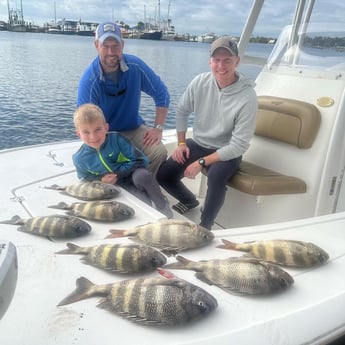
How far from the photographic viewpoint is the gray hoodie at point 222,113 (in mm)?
2799

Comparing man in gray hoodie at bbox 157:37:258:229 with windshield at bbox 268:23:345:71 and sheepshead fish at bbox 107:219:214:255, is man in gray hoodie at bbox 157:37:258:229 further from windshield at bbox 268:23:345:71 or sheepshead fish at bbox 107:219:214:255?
sheepshead fish at bbox 107:219:214:255

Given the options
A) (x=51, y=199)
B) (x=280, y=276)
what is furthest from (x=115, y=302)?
(x=51, y=199)

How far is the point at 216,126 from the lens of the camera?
302cm

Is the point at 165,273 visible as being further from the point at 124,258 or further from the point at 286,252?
the point at 286,252

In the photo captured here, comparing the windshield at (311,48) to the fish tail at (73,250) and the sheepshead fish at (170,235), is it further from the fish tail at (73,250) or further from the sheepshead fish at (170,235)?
the fish tail at (73,250)

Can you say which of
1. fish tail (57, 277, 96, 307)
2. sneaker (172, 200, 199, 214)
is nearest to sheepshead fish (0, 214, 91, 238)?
fish tail (57, 277, 96, 307)

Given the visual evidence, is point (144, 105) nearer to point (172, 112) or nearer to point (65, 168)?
point (172, 112)

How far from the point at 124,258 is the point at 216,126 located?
172 centimetres

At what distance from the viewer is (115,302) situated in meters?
1.34

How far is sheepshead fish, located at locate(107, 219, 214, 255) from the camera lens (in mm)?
1754

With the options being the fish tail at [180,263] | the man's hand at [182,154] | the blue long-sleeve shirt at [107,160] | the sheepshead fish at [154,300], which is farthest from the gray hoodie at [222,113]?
the sheepshead fish at [154,300]

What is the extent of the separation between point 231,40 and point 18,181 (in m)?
1.75

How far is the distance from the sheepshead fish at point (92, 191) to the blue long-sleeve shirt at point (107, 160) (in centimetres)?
19

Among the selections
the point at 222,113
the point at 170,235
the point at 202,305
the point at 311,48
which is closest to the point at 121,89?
the point at 222,113
